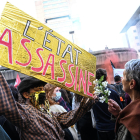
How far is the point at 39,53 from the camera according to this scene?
1.47m

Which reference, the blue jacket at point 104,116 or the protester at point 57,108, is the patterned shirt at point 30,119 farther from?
the blue jacket at point 104,116

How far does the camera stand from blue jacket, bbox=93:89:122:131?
258cm

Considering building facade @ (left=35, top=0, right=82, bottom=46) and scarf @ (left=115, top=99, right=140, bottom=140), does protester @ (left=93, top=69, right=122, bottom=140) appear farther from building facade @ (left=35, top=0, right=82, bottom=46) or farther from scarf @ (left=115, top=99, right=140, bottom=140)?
building facade @ (left=35, top=0, right=82, bottom=46)

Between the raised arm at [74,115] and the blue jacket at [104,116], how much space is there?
0.94 meters

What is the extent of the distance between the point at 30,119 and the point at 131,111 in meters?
0.93

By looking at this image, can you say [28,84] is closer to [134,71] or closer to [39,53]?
[39,53]

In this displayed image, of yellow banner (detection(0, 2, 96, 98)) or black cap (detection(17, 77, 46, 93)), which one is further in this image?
black cap (detection(17, 77, 46, 93))

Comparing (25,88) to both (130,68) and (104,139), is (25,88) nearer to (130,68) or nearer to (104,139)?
(130,68)

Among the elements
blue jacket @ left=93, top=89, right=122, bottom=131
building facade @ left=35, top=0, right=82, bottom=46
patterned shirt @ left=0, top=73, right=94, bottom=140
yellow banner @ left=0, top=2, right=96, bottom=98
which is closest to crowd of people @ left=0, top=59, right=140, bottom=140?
patterned shirt @ left=0, top=73, right=94, bottom=140

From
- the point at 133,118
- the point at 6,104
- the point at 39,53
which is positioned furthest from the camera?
the point at 39,53

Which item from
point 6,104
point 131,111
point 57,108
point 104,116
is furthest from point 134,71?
point 57,108

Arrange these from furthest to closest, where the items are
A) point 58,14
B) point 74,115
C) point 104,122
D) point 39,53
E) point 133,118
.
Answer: point 58,14 < point 104,122 < point 74,115 < point 39,53 < point 133,118

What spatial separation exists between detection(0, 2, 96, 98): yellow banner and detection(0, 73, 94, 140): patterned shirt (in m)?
0.23

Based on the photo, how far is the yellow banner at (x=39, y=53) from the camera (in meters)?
1.30
